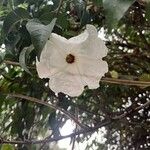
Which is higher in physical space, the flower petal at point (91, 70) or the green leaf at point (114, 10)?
the green leaf at point (114, 10)

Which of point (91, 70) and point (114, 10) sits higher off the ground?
point (114, 10)

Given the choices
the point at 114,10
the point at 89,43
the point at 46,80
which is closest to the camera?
the point at 114,10

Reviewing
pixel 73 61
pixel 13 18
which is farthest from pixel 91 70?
pixel 13 18

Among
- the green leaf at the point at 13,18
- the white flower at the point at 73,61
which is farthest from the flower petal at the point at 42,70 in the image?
the green leaf at the point at 13,18

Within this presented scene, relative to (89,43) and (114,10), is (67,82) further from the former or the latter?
(114,10)

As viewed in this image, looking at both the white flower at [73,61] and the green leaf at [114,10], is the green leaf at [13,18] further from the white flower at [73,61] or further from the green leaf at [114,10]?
the green leaf at [114,10]

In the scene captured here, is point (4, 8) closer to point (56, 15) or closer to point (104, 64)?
point (56, 15)

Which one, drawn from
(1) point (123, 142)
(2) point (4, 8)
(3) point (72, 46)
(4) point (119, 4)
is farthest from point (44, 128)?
(4) point (119, 4)

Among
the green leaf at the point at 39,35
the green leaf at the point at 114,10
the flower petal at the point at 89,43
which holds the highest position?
the green leaf at the point at 114,10
